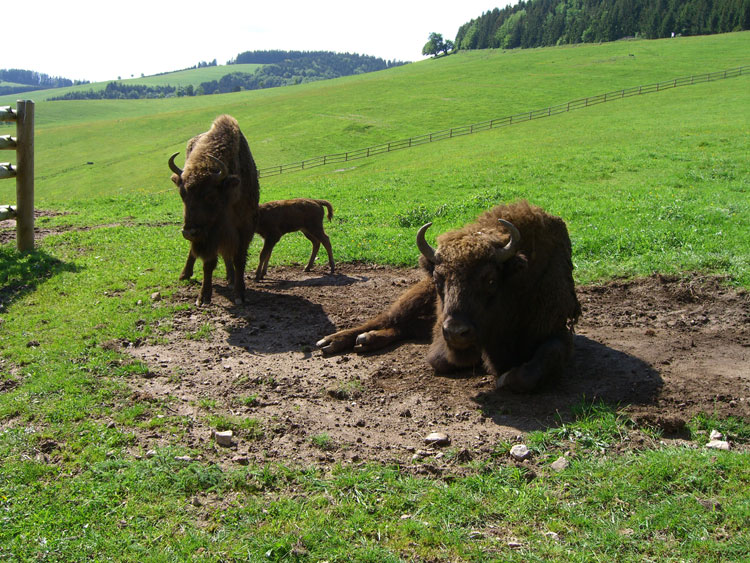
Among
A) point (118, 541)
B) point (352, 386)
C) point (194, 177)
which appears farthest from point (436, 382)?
point (194, 177)

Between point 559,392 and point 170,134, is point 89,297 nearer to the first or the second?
point 559,392

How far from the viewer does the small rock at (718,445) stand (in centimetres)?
483

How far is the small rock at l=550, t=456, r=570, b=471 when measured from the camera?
472cm

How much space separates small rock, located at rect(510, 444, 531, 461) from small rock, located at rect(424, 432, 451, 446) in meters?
0.57

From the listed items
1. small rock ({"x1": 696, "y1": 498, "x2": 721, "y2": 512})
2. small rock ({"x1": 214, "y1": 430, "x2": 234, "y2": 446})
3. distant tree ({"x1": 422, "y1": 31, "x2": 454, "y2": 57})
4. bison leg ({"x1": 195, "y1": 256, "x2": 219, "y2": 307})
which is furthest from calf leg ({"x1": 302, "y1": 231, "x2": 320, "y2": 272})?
distant tree ({"x1": 422, "y1": 31, "x2": 454, "y2": 57})

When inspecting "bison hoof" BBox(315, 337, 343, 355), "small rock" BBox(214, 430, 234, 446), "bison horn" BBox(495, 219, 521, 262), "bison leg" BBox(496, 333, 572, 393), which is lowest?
"small rock" BBox(214, 430, 234, 446)

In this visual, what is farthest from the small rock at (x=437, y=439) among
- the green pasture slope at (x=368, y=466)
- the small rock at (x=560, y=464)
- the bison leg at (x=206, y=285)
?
the bison leg at (x=206, y=285)

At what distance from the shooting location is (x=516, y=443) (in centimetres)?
519

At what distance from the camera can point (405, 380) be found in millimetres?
6859

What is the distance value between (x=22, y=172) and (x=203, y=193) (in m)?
5.23

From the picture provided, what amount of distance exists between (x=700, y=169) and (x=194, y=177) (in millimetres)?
17256

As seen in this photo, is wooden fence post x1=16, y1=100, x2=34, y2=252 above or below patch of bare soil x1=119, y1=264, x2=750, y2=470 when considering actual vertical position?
above

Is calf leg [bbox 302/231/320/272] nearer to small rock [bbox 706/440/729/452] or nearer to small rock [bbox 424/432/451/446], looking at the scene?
small rock [bbox 424/432/451/446]

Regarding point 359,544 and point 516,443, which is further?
point 516,443
